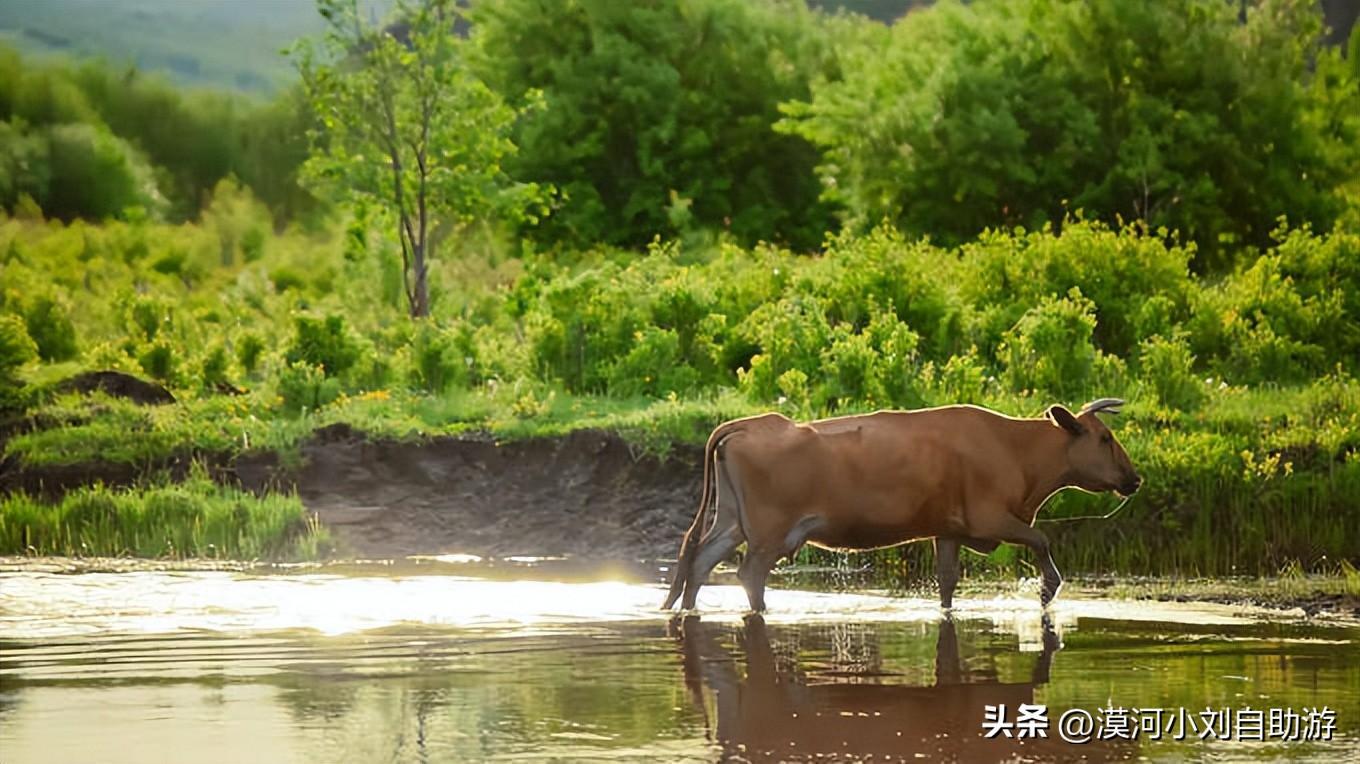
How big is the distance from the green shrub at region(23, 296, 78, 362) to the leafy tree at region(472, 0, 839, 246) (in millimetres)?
17012

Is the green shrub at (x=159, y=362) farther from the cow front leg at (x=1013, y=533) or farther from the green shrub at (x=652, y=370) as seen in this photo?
the cow front leg at (x=1013, y=533)

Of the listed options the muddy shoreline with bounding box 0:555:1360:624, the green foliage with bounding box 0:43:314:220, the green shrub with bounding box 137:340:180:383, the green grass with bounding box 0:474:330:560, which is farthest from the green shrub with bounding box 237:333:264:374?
the green foliage with bounding box 0:43:314:220

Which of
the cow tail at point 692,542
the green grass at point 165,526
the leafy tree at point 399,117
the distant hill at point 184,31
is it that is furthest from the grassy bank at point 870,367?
the distant hill at point 184,31

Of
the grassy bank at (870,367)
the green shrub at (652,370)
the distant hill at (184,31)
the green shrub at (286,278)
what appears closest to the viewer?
the grassy bank at (870,367)

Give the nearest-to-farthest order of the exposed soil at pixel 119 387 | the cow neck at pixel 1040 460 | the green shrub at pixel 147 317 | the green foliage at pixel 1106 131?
the cow neck at pixel 1040 460
the exposed soil at pixel 119 387
the green shrub at pixel 147 317
the green foliage at pixel 1106 131

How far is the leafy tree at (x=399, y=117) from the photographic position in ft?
117

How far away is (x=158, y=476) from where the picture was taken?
79.3 feet

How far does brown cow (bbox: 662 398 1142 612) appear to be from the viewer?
16.5 m

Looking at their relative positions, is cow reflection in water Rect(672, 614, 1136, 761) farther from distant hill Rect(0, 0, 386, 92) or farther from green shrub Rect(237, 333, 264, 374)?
distant hill Rect(0, 0, 386, 92)

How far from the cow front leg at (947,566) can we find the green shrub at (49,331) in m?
21.2

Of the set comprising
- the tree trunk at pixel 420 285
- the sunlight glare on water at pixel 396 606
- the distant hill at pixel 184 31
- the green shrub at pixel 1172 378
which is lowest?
the sunlight glare on water at pixel 396 606

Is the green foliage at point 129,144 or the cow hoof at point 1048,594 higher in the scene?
the green foliage at point 129,144

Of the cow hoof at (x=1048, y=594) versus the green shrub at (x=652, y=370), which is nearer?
the cow hoof at (x=1048, y=594)

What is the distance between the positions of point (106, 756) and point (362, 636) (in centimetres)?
484
